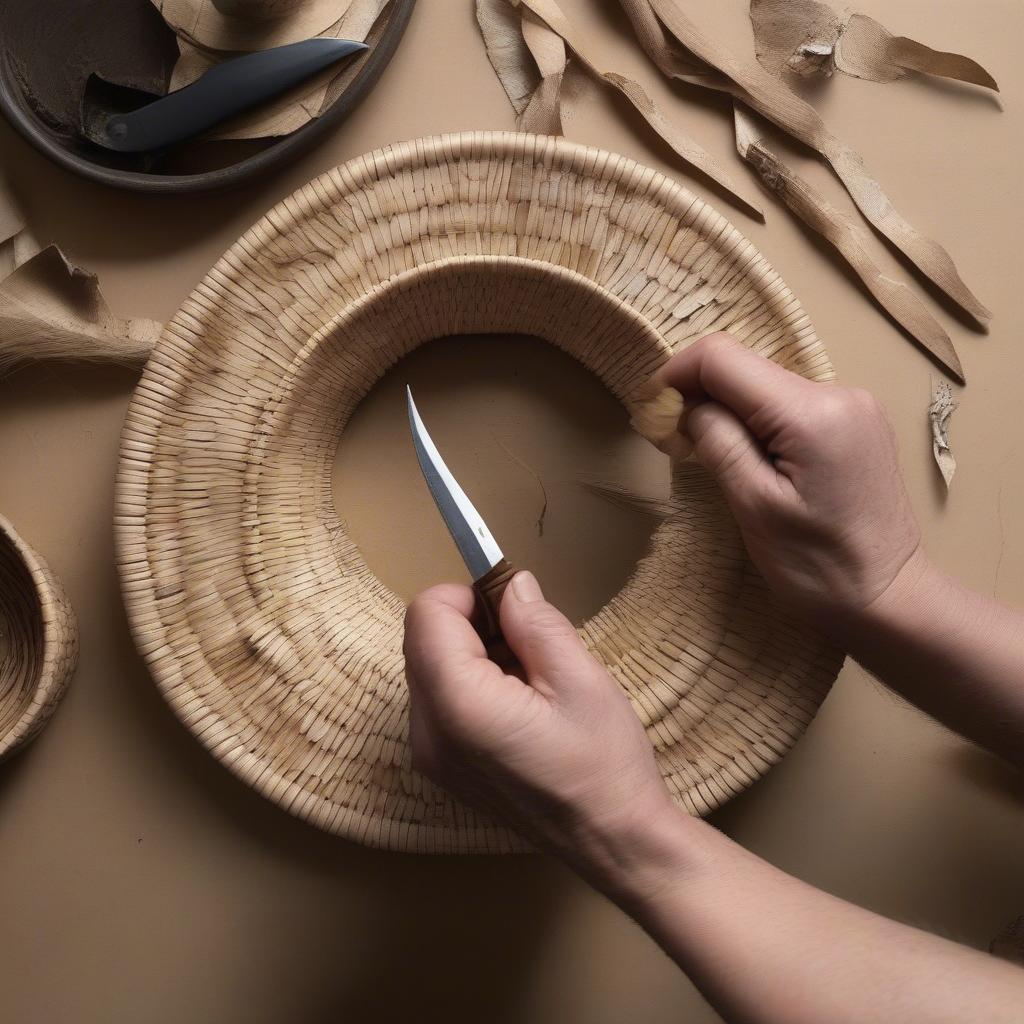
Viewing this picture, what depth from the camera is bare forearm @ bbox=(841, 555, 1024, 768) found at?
0.59 meters

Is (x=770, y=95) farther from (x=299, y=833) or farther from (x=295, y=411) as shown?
(x=299, y=833)

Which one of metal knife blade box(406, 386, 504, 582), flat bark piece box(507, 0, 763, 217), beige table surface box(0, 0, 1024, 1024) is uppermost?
flat bark piece box(507, 0, 763, 217)

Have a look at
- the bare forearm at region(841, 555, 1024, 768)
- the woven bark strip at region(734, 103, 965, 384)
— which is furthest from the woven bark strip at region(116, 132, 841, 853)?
the woven bark strip at region(734, 103, 965, 384)

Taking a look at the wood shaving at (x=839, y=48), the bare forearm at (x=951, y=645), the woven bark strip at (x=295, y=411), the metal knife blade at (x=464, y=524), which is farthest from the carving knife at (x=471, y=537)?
the wood shaving at (x=839, y=48)

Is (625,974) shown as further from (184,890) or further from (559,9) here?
(559,9)

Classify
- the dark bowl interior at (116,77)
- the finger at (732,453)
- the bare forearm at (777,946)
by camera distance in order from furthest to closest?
the dark bowl interior at (116,77)
the finger at (732,453)
the bare forearm at (777,946)

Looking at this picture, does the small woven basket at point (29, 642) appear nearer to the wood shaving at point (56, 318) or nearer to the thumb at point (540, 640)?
the wood shaving at point (56, 318)

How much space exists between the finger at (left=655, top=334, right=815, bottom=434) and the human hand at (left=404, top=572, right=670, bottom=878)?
18cm

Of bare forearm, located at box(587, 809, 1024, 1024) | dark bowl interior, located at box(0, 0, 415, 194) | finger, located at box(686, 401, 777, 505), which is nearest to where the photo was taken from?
bare forearm, located at box(587, 809, 1024, 1024)

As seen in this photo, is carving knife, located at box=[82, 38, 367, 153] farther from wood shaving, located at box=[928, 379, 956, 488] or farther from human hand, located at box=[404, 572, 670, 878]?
wood shaving, located at box=[928, 379, 956, 488]

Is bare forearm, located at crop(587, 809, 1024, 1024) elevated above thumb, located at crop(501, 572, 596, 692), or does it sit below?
below

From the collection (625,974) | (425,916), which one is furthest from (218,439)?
(625,974)

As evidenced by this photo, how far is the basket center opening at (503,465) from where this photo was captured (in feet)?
2.39

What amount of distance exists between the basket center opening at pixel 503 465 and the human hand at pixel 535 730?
180 millimetres
